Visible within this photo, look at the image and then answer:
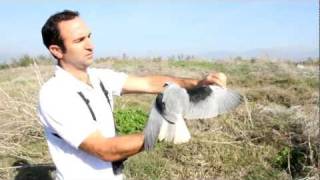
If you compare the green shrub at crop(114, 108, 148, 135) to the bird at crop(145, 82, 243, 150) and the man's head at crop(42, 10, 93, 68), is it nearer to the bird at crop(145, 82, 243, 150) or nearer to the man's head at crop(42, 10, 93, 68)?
the man's head at crop(42, 10, 93, 68)

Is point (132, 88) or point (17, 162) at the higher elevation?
point (132, 88)

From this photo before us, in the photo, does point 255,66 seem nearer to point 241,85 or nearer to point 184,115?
point 241,85

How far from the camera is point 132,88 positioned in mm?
3688

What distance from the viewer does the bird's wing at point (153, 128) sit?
2732mm

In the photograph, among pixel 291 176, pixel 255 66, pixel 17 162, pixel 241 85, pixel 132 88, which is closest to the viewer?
pixel 132 88

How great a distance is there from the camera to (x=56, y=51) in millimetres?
3158

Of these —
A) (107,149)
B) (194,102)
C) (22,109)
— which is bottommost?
(22,109)

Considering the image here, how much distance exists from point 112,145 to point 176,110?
0.35 m

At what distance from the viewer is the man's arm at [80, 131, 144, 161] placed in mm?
2777

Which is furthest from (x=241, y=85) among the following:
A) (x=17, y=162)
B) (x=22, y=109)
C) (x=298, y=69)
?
(x=17, y=162)

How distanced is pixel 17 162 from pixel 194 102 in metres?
4.16

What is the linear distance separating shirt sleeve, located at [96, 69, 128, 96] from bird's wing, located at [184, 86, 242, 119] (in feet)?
2.24

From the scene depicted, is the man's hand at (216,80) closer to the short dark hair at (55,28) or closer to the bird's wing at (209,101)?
the bird's wing at (209,101)

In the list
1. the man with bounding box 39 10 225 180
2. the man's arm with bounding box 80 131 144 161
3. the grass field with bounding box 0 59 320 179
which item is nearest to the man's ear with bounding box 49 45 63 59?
the man with bounding box 39 10 225 180
